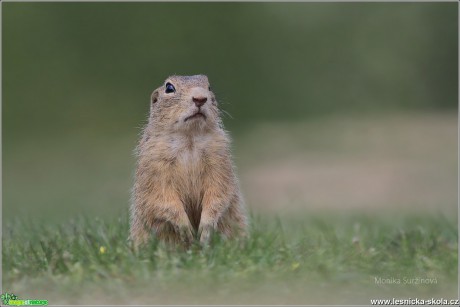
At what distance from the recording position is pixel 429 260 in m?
6.77

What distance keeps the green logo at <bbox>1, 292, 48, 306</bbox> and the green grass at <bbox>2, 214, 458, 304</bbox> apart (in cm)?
5

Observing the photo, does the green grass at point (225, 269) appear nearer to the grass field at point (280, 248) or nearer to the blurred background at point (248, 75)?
the grass field at point (280, 248)

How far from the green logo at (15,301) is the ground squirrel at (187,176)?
1463 millimetres

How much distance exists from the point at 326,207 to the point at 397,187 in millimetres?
2102

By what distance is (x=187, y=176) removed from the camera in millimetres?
7223

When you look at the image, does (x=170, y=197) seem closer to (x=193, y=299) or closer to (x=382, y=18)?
(x=193, y=299)

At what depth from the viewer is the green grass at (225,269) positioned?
577 centimetres

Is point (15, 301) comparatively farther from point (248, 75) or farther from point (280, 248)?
point (248, 75)

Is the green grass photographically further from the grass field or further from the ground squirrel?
the ground squirrel

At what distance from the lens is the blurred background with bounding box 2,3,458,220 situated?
20.0m

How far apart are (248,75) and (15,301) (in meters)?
17.4

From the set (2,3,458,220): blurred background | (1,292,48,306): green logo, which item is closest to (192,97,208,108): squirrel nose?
(1,292,48,306): green logo

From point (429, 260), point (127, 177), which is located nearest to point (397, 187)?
point (127, 177)

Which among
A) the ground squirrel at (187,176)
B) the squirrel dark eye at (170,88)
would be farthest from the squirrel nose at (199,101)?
the squirrel dark eye at (170,88)
